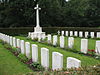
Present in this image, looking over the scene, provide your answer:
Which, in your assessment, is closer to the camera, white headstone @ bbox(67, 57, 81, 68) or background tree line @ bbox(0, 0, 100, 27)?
white headstone @ bbox(67, 57, 81, 68)

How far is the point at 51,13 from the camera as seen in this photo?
30.6 meters

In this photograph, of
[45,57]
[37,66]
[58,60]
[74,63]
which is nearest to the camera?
[74,63]

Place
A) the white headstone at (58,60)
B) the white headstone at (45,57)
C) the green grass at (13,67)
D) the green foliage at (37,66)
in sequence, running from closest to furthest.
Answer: the white headstone at (58,60) < the white headstone at (45,57) < the green grass at (13,67) < the green foliage at (37,66)

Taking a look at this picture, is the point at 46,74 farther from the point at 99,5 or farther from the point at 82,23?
the point at 99,5

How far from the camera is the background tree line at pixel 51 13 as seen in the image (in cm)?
2782

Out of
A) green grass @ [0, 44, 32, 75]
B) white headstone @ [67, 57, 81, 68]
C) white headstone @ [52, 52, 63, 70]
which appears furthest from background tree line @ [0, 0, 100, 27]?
white headstone @ [67, 57, 81, 68]

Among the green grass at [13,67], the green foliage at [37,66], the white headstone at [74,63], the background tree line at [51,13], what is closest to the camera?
the white headstone at [74,63]

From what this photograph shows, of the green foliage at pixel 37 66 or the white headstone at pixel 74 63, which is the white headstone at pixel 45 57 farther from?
the white headstone at pixel 74 63

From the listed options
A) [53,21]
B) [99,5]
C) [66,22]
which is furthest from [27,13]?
[99,5]


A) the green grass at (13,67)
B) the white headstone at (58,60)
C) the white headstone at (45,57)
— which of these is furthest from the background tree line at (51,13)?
the white headstone at (58,60)

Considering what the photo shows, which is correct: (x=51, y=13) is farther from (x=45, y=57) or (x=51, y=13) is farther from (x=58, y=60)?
(x=58, y=60)

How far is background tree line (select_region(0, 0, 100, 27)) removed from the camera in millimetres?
27820

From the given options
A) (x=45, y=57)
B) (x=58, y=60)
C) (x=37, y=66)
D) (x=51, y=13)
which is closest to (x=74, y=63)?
(x=58, y=60)

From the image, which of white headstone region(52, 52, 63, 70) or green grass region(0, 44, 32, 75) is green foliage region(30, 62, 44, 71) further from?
white headstone region(52, 52, 63, 70)
